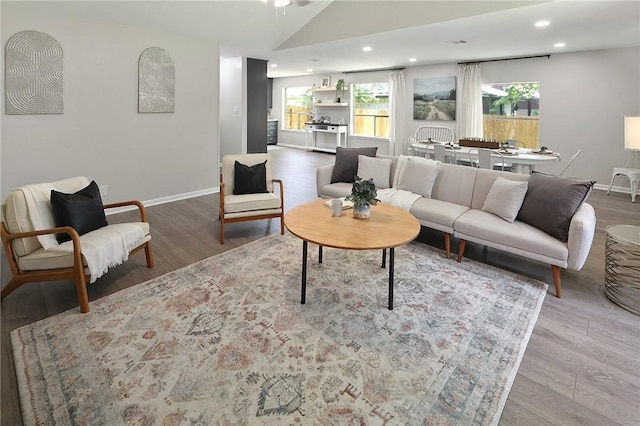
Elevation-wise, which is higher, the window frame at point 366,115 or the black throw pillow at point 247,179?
the window frame at point 366,115

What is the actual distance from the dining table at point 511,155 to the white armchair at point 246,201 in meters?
3.13

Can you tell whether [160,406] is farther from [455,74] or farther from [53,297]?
[455,74]

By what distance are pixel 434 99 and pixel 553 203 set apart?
244 inches

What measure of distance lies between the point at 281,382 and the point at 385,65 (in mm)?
8389

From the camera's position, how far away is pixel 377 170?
14.2ft

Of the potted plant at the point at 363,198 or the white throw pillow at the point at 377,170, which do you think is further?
the white throw pillow at the point at 377,170

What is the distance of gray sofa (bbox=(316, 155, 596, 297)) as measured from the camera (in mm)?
2734

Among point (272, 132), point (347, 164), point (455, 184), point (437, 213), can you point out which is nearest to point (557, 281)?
point (437, 213)

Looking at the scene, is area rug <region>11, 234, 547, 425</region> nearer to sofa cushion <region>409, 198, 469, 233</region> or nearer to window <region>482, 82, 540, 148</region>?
sofa cushion <region>409, 198, 469, 233</region>

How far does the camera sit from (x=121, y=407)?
5.43 feet

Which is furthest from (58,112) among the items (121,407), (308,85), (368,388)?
(308,85)

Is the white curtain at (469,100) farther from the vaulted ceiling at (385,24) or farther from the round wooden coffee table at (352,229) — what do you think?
the round wooden coffee table at (352,229)

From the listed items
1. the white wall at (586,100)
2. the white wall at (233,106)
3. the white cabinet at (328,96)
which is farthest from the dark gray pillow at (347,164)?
the white cabinet at (328,96)

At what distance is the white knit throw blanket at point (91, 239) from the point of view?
2475 mm
